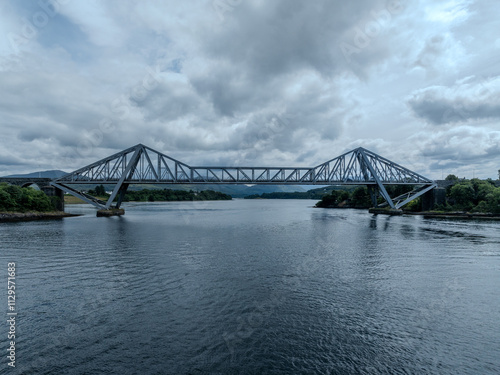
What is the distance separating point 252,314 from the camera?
14586 millimetres

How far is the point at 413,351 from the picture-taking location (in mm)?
11453

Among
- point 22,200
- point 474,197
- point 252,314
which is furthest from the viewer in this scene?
point 474,197

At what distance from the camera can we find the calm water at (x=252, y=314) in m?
10.6

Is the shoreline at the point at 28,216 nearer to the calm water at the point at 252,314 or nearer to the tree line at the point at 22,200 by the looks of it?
the tree line at the point at 22,200

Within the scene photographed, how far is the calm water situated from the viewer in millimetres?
10617

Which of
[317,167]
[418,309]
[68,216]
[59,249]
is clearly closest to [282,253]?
[418,309]

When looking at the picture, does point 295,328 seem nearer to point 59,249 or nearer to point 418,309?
point 418,309

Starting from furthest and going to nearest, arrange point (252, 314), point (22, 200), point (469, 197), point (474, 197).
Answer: point (469, 197)
point (474, 197)
point (22, 200)
point (252, 314)

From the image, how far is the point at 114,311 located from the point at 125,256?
14233 mm

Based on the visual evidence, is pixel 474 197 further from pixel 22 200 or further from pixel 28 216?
pixel 22 200

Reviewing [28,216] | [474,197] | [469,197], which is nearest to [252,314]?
[28,216]

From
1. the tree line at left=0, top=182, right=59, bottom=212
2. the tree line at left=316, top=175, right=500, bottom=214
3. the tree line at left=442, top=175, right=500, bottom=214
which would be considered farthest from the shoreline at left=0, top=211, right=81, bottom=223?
the tree line at left=442, top=175, right=500, bottom=214

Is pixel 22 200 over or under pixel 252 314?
over

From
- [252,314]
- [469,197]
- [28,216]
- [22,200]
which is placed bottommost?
[252,314]
